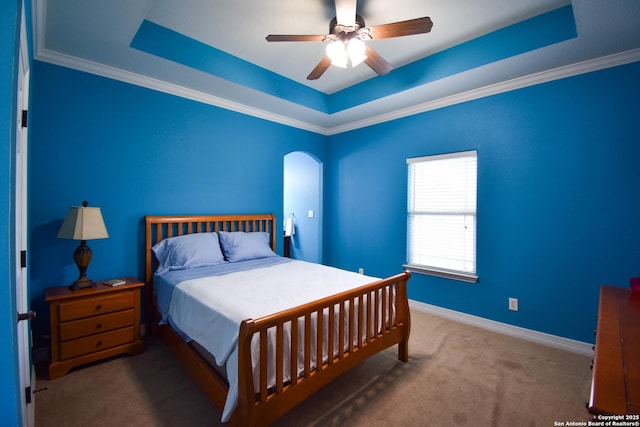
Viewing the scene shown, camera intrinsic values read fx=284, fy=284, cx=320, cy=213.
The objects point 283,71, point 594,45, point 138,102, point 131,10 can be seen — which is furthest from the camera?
point 283,71

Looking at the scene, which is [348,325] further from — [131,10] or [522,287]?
[131,10]

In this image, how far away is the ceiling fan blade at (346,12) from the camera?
1.82 meters

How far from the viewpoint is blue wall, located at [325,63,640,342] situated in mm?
2373

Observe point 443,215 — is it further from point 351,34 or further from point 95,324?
point 95,324

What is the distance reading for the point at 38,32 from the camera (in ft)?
6.77

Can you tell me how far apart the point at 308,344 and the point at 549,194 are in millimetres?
2635

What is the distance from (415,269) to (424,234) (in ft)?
1.51

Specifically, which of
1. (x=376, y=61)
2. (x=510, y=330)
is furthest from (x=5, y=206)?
(x=510, y=330)

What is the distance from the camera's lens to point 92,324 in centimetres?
224

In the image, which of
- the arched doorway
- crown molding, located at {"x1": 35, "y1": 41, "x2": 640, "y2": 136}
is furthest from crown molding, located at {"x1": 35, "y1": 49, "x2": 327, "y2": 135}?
the arched doorway

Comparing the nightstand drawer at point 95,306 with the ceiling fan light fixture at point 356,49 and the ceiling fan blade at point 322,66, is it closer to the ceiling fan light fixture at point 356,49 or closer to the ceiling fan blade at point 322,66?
the ceiling fan blade at point 322,66

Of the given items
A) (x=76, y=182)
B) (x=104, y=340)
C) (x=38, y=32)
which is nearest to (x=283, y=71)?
(x=38, y=32)

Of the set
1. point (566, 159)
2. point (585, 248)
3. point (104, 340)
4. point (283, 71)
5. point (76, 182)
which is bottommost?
point (104, 340)

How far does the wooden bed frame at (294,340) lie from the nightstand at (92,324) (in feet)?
1.01
